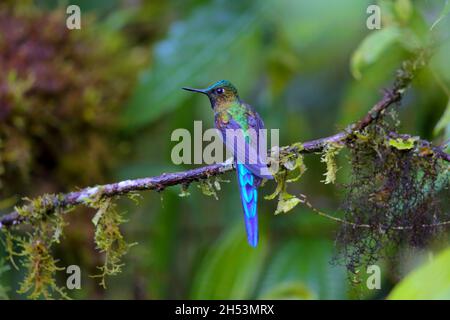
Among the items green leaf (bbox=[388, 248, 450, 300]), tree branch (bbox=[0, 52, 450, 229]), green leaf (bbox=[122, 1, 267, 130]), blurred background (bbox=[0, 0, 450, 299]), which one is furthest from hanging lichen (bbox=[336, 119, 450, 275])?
green leaf (bbox=[122, 1, 267, 130])

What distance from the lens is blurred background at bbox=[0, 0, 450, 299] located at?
2807 millimetres

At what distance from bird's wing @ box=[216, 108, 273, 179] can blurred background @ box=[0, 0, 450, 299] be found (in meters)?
0.57

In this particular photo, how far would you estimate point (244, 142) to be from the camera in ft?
6.15

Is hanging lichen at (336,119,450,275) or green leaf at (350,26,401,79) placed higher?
green leaf at (350,26,401,79)

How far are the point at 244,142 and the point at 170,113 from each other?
1.81m

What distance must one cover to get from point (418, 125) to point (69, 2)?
6.29ft

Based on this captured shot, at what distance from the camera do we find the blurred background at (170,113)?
281 centimetres

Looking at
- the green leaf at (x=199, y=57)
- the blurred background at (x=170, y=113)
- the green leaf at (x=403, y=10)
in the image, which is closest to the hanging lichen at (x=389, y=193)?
the green leaf at (x=403, y=10)

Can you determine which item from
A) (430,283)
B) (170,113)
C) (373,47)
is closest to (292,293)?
(373,47)

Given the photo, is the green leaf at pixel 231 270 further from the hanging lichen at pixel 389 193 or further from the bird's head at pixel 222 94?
the hanging lichen at pixel 389 193

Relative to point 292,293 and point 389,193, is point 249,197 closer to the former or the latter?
point 389,193

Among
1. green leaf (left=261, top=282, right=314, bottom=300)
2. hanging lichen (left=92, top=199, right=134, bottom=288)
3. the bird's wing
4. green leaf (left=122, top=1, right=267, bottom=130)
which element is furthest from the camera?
green leaf (left=122, top=1, right=267, bottom=130)

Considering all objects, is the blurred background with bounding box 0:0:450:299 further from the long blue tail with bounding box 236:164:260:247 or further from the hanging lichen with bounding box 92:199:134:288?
the long blue tail with bounding box 236:164:260:247

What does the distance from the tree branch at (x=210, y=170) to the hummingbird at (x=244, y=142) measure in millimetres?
57
